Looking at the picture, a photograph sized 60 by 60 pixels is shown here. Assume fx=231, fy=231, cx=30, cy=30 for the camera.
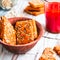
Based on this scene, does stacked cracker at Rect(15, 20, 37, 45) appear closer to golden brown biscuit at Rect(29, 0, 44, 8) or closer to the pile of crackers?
the pile of crackers

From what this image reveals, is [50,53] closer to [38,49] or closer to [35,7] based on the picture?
[38,49]

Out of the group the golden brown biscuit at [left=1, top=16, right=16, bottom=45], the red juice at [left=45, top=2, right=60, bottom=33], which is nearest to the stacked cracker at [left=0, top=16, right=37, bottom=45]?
the golden brown biscuit at [left=1, top=16, right=16, bottom=45]

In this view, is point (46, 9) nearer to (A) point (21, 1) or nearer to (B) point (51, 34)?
(B) point (51, 34)

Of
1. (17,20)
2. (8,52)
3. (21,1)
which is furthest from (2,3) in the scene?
(8,52)

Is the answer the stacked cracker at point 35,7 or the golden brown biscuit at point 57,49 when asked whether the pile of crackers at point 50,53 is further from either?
the stacked cracker at point 35,7

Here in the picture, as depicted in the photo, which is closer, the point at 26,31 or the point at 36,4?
the point at 26,31

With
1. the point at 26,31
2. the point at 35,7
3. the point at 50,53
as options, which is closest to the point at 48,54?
the point at 50,53
